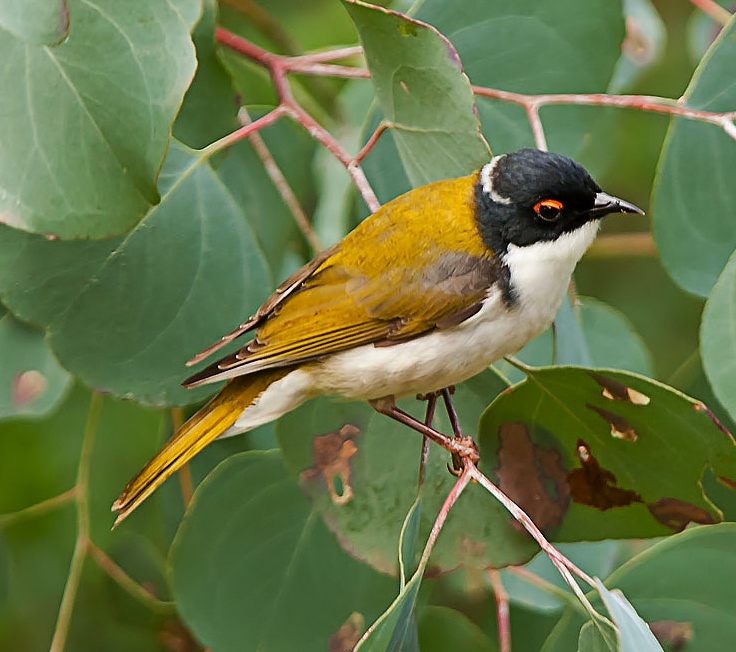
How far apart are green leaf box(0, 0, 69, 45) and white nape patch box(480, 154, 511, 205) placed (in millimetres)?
1000

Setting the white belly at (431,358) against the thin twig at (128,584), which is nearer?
the white belly at (431,358)

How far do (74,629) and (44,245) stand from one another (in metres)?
1.71

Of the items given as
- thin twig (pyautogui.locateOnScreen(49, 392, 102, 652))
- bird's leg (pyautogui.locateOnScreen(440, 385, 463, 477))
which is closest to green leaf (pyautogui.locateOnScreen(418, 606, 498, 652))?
bird's leg (pyautogui.locateOnScreen(440, 385, 463, 477))

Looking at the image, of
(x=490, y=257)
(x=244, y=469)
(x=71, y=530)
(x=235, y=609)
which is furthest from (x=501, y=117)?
(x=71, y=530)

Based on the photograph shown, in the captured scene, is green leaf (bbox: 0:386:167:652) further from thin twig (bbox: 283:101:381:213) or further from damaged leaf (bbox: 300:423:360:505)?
thin twig (bbox: 283:101:381:213)

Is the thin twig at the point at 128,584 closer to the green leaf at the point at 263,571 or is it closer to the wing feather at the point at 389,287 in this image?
the green leaf at the point at 263,571

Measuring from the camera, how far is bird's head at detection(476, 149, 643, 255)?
2.50 metres

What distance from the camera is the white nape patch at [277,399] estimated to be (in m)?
2.64

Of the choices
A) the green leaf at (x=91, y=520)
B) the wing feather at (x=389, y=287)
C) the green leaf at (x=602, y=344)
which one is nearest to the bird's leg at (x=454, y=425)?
the wing feather at (x=389, y=287)

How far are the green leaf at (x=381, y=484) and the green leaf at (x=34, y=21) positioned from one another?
38.9 inches

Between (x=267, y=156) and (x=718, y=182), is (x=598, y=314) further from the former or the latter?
(x=267, y=156)

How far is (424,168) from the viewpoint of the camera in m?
2.52

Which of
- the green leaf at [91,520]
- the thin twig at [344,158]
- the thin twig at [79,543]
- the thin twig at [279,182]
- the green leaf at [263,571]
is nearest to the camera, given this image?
the thin twig at [344,158]

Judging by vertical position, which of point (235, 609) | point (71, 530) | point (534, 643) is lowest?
point (534, 643)
